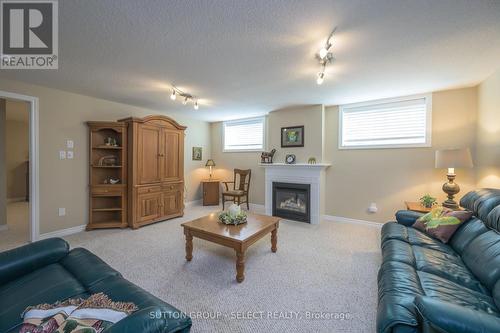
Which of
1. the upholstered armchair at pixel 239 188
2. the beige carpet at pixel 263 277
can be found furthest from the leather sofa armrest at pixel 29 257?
the upholstered armchair at pixel 239 188

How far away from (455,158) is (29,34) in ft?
16.3

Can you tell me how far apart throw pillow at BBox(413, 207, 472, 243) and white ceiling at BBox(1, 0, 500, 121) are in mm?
1671

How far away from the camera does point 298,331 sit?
1.54 meters

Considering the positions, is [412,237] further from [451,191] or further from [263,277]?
[263,277]

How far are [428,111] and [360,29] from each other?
2.55 meters

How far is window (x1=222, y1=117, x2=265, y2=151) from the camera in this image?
5281 millimetres

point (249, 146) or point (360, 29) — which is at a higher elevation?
point (360, 29)

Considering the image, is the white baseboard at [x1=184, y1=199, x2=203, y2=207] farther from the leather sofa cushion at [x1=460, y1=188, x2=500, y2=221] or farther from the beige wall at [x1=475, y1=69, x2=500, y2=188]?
the beige wall at [x1=475, y1=69, x2=500, y2=188]

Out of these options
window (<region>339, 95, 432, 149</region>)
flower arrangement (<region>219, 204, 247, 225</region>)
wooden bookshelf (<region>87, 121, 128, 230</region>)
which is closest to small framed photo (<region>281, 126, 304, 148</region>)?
window (<region>339, 95, 432, 149</region>)

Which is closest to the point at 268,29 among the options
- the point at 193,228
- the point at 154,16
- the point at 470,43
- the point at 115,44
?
the point at 154,16

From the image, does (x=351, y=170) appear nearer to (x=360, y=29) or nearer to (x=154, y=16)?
(x=360, y=29)

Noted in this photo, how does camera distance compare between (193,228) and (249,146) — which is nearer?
(193,228)

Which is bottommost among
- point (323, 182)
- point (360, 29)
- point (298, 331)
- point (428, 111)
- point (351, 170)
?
point (298, 331)

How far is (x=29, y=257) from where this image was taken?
1.43 meters
